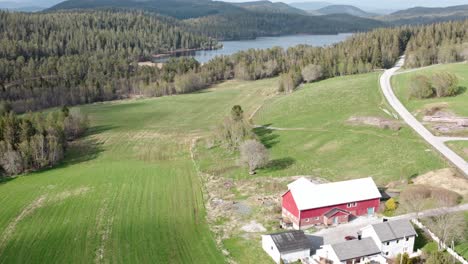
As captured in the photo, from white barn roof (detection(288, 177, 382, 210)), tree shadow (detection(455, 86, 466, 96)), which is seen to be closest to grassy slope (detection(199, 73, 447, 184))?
white barn roof (detection(288, 177, 382, 210))

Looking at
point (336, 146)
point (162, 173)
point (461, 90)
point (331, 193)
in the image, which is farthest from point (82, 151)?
point (461, 90)

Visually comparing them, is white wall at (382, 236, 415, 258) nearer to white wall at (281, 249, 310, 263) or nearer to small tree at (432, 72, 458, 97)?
white wall at (281, 249, 310, 263)

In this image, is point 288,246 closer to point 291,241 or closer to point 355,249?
point 291,241

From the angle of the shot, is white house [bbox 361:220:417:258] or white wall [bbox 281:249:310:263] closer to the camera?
white wall [bbox 281:249:310:263]

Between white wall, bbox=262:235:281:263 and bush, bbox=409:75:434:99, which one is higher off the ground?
bush, bbox=409:75:434:99

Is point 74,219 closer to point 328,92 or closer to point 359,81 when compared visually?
point 328,92

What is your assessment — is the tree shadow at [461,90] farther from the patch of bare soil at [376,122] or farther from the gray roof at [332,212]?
the gray roof at [332,212]

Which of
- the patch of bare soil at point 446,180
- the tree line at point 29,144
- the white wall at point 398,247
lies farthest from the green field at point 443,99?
the tree line at point 29,144
